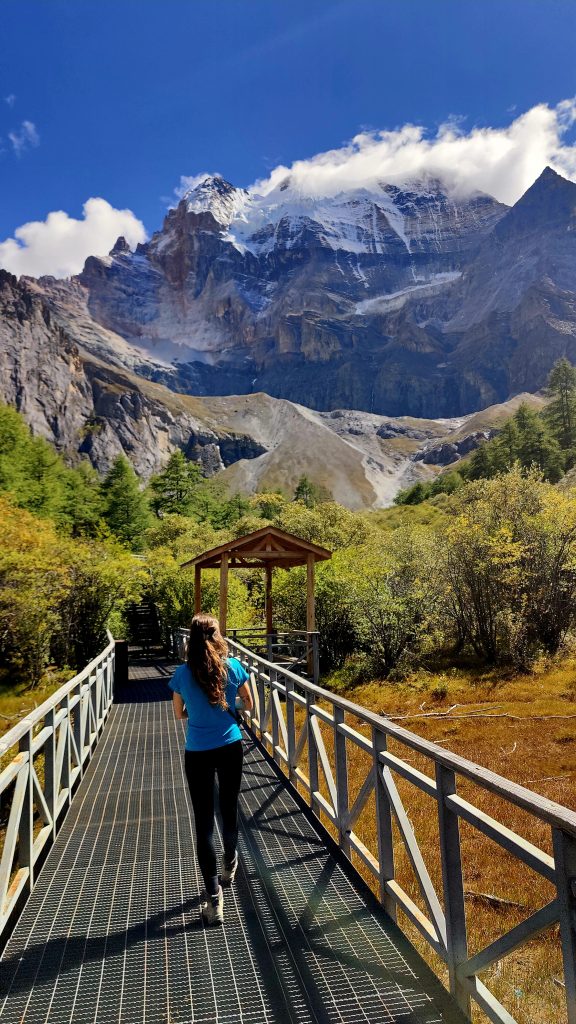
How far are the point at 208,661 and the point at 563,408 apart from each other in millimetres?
64233

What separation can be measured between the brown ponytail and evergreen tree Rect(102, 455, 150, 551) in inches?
1647

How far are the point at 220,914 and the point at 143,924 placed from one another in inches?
17.9

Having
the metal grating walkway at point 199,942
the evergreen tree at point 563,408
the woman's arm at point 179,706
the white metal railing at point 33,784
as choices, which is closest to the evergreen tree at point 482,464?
the evergreen tree at point 563,408

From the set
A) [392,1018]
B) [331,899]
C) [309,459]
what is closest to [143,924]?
[331,899]

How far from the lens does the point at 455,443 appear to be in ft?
425

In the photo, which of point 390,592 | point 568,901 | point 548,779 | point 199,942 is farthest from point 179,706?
point 390,592

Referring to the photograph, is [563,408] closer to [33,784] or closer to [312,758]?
[312,758]

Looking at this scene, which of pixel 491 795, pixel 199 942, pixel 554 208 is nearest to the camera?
pixel 199 942

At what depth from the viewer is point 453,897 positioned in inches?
97.4

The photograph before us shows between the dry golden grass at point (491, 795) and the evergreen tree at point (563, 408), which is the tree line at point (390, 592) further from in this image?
the evergreen tree at point (563, 408)

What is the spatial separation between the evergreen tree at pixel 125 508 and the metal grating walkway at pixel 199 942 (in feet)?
134

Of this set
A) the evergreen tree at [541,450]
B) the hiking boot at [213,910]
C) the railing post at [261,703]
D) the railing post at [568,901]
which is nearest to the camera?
the railing post at [568,901]

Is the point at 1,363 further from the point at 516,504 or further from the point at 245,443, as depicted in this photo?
the point at 516,504

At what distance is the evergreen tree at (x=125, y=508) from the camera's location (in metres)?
45.2
